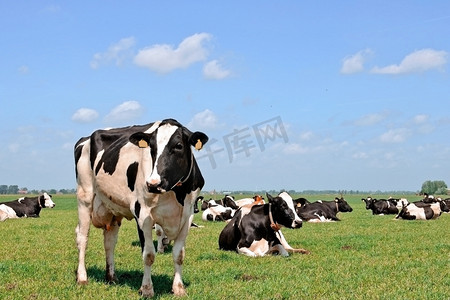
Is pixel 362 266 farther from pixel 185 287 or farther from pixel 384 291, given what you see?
pixel 185 287

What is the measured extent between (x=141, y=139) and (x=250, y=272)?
→ 11.6 ft

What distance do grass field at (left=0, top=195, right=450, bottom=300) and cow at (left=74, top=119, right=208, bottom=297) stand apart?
0.67m

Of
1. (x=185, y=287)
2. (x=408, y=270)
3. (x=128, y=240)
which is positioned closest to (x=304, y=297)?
(x=185, y=287)

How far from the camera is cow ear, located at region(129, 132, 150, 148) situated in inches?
291

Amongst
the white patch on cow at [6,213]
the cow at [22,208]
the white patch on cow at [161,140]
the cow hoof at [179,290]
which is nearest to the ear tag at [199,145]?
the white patch on cow at [161,140]

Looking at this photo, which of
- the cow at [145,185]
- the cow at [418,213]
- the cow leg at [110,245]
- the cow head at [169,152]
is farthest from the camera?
the cow at [418,213]

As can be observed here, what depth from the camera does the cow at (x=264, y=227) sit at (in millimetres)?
12200

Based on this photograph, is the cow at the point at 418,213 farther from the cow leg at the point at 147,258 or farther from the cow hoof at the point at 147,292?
the cow hoof at the point at 147,292

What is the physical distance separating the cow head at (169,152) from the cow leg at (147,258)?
789 mm

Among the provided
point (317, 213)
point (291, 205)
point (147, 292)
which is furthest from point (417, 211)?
point (147, 292)

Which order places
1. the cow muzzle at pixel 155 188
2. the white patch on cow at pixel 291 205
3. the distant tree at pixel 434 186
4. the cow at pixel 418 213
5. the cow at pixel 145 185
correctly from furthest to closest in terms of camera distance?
the distant tree at pixel 434 186, the cow at pixel 418 213, the white patch on cow at pixel 291 205, the cow at pixel 145 185, the cow muzzle at pixel 155 188

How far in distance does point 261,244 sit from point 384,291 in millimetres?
4872

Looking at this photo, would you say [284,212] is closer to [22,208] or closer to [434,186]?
[22,208]

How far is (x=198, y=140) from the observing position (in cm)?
736
